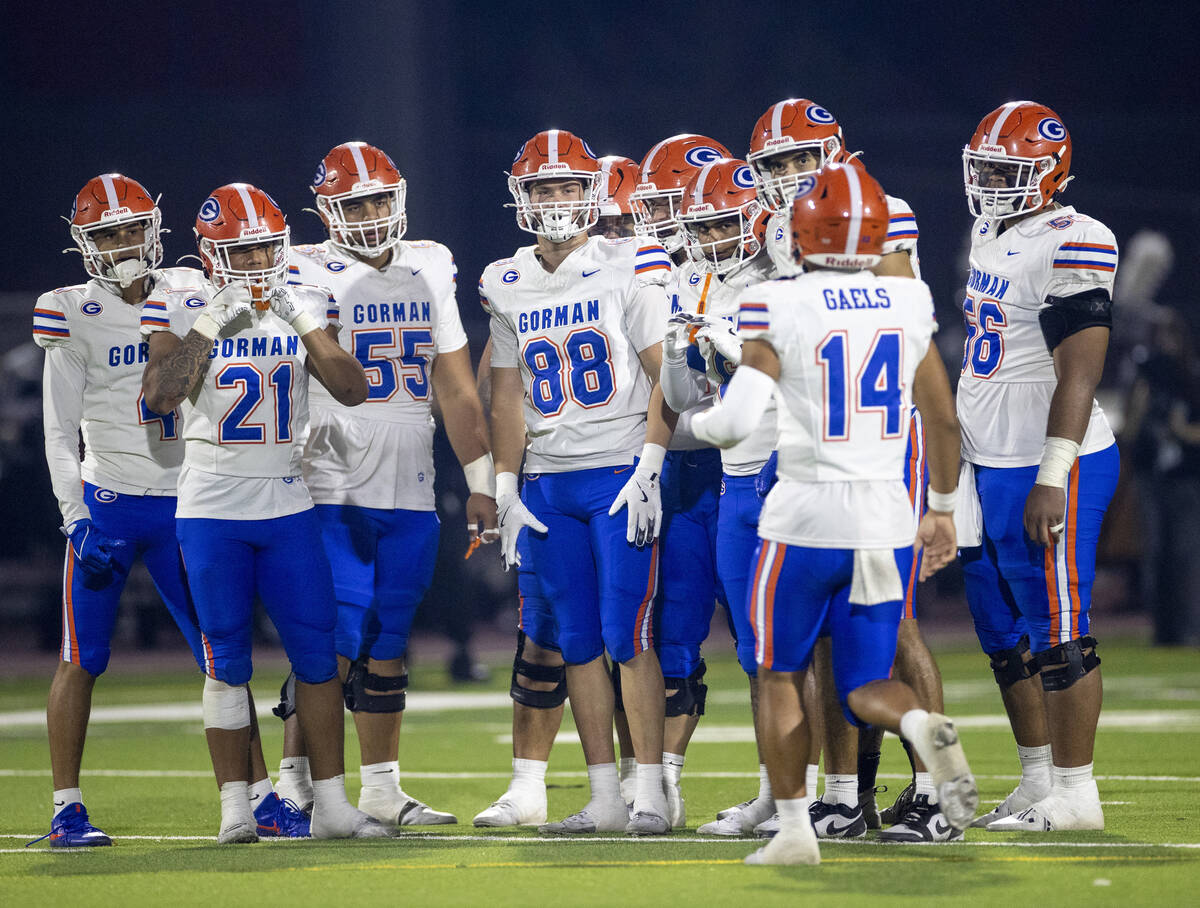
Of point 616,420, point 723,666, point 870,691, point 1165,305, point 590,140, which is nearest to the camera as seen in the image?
point 870,691

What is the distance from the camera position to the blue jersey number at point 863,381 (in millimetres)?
4035

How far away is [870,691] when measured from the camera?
3994 mm

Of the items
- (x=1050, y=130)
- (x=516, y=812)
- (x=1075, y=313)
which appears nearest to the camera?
(x=1075, y=313)

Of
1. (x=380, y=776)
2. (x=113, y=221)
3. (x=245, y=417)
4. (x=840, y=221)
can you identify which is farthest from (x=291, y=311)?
(x=840, y=221)

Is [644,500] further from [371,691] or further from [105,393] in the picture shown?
[105,393]

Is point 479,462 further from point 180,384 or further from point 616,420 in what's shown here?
point 180,384

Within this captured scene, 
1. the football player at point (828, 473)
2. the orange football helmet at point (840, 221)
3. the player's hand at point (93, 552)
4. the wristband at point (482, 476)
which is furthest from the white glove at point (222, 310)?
the orange football helmet at point (840, 221)

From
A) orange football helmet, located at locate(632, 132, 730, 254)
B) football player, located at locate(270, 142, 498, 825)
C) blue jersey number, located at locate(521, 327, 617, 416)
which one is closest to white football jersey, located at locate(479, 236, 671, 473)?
blue jersey number, located at locate(521, 327, 617, 416)

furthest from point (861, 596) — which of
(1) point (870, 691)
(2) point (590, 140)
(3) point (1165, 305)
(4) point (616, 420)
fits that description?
(2) point (590, 140)

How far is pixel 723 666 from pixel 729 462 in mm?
6960

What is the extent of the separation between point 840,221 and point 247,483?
1.95 m

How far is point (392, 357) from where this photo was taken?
214 inches

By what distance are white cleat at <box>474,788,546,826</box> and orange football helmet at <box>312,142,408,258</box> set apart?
6.10ft

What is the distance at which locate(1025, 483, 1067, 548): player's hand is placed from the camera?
4750mm
